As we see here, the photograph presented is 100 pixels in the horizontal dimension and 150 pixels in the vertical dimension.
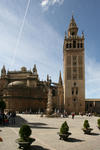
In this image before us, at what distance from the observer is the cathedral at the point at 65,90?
177 ft

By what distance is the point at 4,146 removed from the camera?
875 centimetres

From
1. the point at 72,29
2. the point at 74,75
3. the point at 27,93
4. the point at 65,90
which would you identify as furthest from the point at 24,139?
the point at 72,29

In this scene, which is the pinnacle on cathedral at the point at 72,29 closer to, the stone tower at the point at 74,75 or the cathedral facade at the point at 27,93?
the stone tower at the point at 74,75

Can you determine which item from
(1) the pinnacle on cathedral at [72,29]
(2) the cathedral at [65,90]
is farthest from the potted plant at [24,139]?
(1) the pinnacle on cathedral at [72,29]

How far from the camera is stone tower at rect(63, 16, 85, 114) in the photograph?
175 feet

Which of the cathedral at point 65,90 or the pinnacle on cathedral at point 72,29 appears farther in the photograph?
the pinnacle on cathedral at point 72,29

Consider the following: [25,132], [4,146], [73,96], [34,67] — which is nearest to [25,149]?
[25,132]

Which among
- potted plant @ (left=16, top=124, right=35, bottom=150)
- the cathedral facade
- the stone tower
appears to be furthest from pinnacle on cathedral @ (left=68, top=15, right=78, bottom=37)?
potted plant @ (left=16, top=124, right=35, bottom=150)

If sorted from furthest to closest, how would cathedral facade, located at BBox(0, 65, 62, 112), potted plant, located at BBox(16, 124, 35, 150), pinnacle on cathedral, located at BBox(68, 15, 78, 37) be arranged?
1. pinnacle on cathedral, located at BBox(68, 15, 78, 37)
2. cathedral facade, located at BBox(0, 65, 62, 112)
3. potted plant, located at BBox(16, 124, 35, 150)

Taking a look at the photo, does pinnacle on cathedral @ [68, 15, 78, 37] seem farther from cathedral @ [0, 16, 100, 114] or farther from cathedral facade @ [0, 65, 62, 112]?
cathedral facade @ [0, 65, 62, 112]

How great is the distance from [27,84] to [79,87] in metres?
22.4

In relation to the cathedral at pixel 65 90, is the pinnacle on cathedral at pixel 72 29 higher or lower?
higher

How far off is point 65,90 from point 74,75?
629cm

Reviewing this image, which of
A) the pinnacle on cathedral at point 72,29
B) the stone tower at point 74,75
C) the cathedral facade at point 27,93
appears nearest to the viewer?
the stone tower at point 74,75
